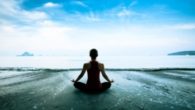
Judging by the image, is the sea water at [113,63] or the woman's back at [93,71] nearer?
the woman's back at [93,71]

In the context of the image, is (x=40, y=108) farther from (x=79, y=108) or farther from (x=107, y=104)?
(x=107, y=104)

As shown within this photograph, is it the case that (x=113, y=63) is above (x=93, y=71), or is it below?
below

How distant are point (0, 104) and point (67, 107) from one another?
9.04ft

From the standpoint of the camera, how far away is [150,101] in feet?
23.1

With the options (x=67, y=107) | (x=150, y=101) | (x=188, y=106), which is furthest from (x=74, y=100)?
(x=188, y=106)

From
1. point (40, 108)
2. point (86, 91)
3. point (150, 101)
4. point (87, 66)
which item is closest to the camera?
point (40, 108)

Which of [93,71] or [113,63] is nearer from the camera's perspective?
[93,71]

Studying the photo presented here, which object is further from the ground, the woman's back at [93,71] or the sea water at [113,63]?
the woman's back at [93,71]

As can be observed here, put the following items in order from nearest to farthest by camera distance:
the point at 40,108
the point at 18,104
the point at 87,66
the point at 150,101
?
the point at 40,108 < the point at 18,104 < the point at 150,101 < the point at 87,66

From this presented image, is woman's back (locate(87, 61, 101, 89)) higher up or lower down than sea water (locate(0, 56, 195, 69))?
higher up

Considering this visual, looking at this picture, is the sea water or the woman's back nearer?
the woman's back

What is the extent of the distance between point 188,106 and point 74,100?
4.52 m

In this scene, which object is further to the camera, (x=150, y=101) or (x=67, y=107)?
(x=150, y=101)

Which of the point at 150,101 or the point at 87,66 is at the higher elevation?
the point at 87,66
